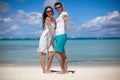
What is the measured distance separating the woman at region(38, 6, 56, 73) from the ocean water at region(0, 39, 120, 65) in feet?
0.19

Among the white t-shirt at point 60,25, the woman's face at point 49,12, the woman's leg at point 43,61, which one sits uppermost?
the woman's face at point 49,12

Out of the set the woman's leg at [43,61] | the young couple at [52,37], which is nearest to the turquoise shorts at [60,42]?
the young couple at [52,37]

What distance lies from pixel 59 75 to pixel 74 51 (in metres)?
0.31

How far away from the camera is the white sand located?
405 cm

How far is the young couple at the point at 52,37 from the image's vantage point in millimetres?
4055

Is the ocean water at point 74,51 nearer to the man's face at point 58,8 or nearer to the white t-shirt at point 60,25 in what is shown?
the white t-shirt at point 60,25

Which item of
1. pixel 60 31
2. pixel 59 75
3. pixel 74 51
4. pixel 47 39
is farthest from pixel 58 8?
pixel 59 75

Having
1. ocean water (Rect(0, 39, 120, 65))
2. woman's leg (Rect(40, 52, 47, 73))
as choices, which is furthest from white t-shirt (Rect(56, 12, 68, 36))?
woman's leg (Rect(40, 52, 47, 73))

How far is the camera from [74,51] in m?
4.18

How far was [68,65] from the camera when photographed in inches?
164

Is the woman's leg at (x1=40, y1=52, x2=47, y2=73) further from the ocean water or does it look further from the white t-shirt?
the white t-shirt

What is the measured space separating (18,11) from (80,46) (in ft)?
2.46

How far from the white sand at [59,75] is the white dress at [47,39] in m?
0.21

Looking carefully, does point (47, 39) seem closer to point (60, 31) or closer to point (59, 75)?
point (60, 31)
